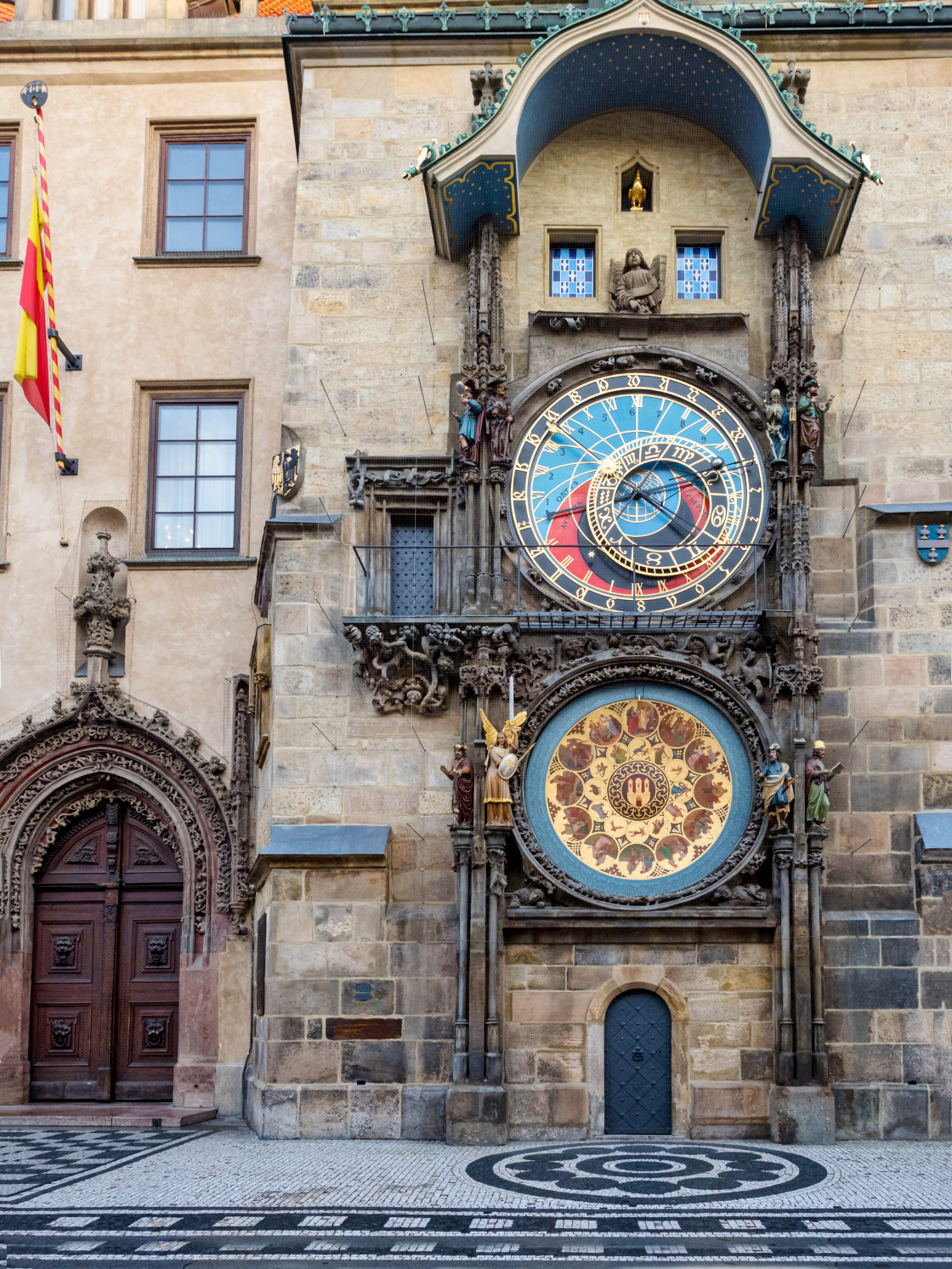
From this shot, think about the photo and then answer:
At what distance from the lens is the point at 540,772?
46.0 feet

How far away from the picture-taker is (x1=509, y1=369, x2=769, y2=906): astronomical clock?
1390cm

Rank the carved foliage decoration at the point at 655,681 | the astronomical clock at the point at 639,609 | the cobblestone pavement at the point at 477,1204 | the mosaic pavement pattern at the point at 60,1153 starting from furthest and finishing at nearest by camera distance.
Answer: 1. the astronomical clock at the point at 639,609
2. the carved foliage decoration at the point at 655,681
3. the mosaic pavement pattern at the point at 60,1153
4. the cobblestone pavement at the point at 477,1204

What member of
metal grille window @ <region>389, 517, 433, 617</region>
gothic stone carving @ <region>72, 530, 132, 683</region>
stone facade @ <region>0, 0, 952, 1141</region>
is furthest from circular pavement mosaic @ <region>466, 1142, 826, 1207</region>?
gothic stone carving @ <region>72, 530, 132, 683</region>

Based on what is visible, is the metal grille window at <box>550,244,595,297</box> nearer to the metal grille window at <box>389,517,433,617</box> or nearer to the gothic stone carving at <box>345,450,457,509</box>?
the gothic stone carving at <box>345,450,457,509</box>

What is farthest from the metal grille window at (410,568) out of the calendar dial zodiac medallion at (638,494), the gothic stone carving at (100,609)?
the gothic stone carving at (100,609)

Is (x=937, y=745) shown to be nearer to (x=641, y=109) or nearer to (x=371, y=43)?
(x=641, y=109)

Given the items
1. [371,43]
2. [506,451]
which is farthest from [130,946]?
[371,43]

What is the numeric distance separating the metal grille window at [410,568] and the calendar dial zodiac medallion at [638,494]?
3.01 feet

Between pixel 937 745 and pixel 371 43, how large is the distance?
8659 millimetres

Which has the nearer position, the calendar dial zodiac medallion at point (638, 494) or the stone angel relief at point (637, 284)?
the calendar dial zodiac medallion at point (638, 494)

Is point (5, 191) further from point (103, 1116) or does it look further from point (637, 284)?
point (103, 1116)

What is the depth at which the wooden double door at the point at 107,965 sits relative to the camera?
54.5 feet

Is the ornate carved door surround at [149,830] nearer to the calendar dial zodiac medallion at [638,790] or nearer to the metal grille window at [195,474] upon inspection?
the metal grille window at [195,474]

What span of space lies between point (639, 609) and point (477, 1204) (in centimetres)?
596
